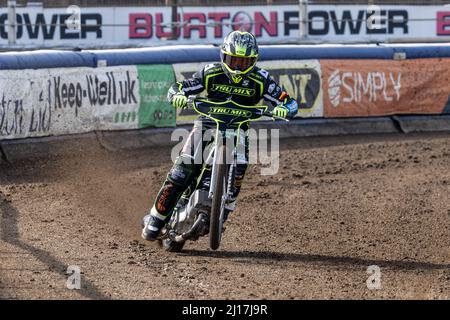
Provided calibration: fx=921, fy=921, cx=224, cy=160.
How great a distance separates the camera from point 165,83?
14484 mm

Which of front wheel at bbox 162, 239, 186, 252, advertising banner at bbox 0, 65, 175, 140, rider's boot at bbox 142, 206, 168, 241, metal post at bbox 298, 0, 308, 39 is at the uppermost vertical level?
metal post at bbox 298, 0, 308, 39

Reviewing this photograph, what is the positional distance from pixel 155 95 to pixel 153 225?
5946 mm

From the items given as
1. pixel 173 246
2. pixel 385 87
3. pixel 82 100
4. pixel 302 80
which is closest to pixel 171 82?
pixel 82 100

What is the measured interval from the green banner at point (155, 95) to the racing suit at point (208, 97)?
5676mm

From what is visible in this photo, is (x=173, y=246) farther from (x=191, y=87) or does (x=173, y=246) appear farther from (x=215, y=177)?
(x=191, y=87)

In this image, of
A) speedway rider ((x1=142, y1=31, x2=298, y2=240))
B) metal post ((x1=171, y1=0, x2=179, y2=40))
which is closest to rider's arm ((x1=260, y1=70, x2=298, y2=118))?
speedway rider ((x1=142, y1=31, x2=298, y2=240))

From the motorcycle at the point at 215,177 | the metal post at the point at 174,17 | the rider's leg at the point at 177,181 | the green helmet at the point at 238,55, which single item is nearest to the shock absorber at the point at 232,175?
the motorcycle at the point at 215,177

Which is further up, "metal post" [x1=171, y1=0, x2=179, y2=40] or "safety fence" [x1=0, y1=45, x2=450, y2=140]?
"metal post" [x1=171, y1=0, x2=179, y2=40]

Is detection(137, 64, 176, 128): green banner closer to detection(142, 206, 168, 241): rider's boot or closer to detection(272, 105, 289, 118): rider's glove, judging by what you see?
detection(142, 206, 168, 241): rider's boot

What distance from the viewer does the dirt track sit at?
Result: 7332 millimetres
